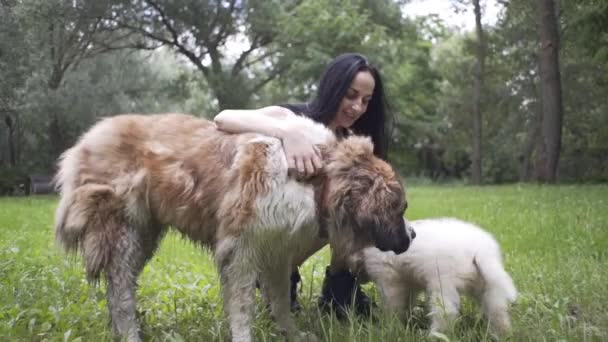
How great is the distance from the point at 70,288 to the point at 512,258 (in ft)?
12.5

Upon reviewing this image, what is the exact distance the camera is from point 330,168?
2.83 meters

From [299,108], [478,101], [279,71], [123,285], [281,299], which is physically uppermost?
[279,71]

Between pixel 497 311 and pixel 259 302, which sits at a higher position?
pixel 497 311

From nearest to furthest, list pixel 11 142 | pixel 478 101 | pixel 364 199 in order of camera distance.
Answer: pixel 364 199 → pixel 478 101 → pixel 11 142

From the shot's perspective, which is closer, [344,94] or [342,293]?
[344,94]

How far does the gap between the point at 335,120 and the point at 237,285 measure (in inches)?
47.1

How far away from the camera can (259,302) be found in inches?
160

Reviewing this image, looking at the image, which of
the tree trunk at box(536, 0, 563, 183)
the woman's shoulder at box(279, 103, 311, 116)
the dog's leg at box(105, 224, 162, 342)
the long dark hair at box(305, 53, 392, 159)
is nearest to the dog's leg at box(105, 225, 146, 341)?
the dog's leg at box(105, 224, 162, 342)

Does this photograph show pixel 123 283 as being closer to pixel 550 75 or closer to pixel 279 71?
pixel 550 75

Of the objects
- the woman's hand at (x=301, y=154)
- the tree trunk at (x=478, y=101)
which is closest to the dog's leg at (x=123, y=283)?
the woman's hand at (x=301, y=154)

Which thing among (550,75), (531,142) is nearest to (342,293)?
(550,75)

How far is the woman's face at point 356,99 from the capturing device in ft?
11.4

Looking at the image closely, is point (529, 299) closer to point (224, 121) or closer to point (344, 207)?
point (344, 207)

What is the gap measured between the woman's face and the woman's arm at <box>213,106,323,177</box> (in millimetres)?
390
